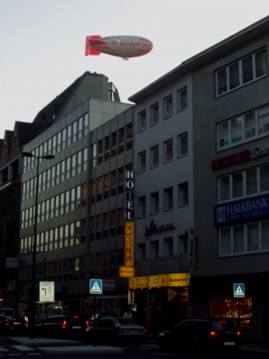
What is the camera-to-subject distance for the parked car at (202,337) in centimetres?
2888

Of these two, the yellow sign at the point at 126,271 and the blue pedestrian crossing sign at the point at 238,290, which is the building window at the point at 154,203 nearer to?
the yellow sign at the point at 126,271

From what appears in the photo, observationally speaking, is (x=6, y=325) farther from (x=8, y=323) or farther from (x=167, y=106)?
(x=167, y=106)

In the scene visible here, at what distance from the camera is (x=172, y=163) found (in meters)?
48.6

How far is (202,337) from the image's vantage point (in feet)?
95.5

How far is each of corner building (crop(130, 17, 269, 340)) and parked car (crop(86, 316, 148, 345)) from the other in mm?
4968

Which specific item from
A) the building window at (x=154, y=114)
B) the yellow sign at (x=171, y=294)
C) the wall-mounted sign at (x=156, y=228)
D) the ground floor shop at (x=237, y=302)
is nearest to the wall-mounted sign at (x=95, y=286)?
the ground floor shop at (x=237, y=302)

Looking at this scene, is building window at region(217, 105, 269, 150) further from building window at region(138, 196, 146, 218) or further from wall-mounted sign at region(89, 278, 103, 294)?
wall-mounted sign at region(89, 278, 103, 294)

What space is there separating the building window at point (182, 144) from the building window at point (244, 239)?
7220 mm

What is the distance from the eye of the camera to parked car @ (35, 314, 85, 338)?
41216mm

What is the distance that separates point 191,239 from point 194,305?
3.98 metres

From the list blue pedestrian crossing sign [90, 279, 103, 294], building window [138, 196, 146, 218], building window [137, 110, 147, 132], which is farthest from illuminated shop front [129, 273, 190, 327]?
building window [137, 110, 147, 132]

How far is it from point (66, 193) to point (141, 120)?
681 inches

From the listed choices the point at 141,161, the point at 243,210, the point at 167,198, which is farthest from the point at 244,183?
the point at 141,161

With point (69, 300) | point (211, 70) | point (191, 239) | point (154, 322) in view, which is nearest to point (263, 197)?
point (191, 239)
